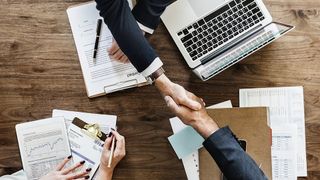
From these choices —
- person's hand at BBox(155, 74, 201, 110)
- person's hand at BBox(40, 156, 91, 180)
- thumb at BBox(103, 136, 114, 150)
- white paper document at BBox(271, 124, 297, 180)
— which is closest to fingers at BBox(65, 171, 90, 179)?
person's hand at BBox(40, 156, 91, 180)

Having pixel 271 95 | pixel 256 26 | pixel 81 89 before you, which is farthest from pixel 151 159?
pixel 256 26

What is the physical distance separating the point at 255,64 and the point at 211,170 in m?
0.37

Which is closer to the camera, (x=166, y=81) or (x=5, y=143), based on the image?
(x=166, y=81)

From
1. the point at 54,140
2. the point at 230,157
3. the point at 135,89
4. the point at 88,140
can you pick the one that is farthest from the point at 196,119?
the point at 54,140

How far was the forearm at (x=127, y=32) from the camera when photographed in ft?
4.51

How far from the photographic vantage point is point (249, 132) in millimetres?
1504

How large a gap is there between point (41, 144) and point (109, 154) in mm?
236

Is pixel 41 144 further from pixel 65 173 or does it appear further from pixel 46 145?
pixel 65 173

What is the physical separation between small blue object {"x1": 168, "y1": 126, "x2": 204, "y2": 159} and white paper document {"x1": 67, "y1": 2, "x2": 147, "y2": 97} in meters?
0.20

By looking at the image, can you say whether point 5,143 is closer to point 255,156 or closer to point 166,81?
point 166,81

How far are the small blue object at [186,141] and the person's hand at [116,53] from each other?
0.29 metres

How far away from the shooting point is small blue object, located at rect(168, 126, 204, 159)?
154 cm

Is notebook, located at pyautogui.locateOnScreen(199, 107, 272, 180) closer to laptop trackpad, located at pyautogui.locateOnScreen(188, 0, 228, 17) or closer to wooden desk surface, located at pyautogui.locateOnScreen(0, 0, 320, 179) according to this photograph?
wooden desk surface, located at pyautogui.locateOnScreen(0, 0, 320, 179)

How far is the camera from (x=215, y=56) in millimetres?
1515
